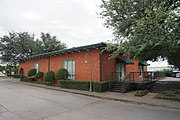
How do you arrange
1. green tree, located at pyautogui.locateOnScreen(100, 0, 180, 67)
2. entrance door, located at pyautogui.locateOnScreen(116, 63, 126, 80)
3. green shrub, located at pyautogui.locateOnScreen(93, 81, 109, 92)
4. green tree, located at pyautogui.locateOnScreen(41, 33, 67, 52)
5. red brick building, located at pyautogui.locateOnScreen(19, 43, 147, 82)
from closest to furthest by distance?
green tree, located at pyautogui.locateOnScreen(100, 0, 180, 67) < green shrub, located at pyautogui.locateOnScreen(93, 81, 109, 92) < red brick building, located at pyautogui.locateOnScreen(19, 43, 147, 82) < entrance door, located at pyautogui.locateOnScreen(116, 63, 126, 80) < green tree, located at pyautogui.locateOnScreen(41, 33, 67, 52)

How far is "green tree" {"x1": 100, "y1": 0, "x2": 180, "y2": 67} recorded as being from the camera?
793 cm

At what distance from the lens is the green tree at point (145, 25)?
7926mm

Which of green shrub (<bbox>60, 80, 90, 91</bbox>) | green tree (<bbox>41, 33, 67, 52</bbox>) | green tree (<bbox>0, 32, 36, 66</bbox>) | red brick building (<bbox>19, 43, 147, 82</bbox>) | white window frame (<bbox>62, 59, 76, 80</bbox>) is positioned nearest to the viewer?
green shrub (<bbox>60, 80, 90, 91</bbox>)

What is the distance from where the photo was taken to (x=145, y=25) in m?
8.23

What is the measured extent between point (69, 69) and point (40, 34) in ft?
91.1

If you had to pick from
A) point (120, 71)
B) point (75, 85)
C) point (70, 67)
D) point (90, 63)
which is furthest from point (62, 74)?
point (120, 71)

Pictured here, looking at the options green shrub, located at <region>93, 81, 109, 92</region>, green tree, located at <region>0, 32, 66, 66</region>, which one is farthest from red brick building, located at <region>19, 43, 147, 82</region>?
green tree, located at <region>0, 32, 66, 66</region>

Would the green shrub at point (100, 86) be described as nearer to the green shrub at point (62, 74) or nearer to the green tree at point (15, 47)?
the green shrub at point (62, 74)

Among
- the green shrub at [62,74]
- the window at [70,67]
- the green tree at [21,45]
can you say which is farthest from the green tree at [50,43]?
the green shrub at [62,74]

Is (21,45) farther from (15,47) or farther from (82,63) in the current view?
(82,63)

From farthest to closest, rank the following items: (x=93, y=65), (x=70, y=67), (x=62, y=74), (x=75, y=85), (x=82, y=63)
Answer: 1. (x=70, y=67)
2. (x=62, y=74)
3. (x=82, y=63)
4. (x=75, y=85)
5. (x=93, y=65)

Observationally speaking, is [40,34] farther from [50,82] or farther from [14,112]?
[14,112]

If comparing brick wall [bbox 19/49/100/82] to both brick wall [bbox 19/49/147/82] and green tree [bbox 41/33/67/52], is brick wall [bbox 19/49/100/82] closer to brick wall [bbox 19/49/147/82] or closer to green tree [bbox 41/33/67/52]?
brick wall [bbox 19/49/147/82]

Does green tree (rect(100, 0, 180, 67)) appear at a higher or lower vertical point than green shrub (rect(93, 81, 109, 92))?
higher
